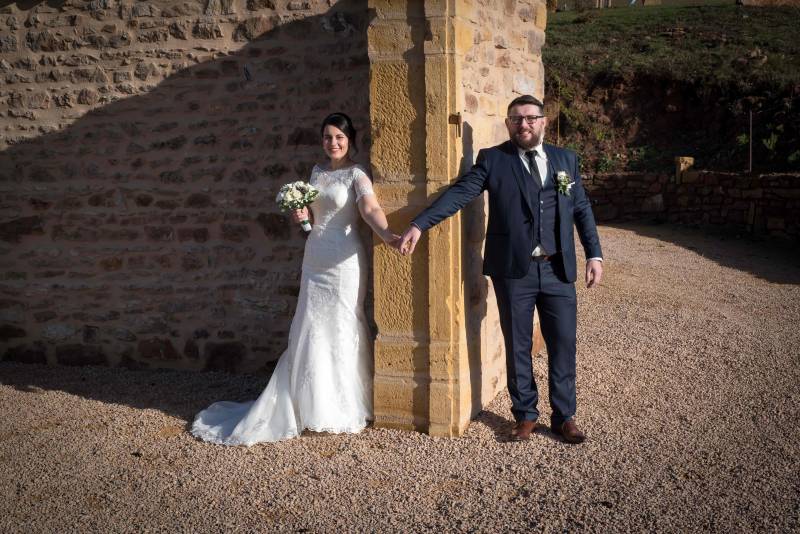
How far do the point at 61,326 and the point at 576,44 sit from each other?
733 inches

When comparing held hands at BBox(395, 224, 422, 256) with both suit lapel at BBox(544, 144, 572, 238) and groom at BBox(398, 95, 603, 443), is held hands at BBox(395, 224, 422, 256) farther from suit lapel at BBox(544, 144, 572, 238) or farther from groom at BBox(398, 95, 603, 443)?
suit lapel at BBox(544, 144, 572, 238)

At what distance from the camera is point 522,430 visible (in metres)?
4.24

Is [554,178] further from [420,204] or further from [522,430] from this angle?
[522,430]

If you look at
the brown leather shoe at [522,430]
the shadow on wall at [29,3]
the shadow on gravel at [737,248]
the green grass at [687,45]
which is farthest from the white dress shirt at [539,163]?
the green grass at [687,45]

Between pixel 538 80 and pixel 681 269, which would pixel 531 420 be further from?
pixel 681 269

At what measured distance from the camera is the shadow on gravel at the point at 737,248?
9.79 metres

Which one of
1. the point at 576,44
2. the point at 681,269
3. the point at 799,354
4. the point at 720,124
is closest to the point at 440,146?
the point at 799,354

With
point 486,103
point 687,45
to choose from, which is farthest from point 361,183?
point 687,45

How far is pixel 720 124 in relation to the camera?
55.5 ft

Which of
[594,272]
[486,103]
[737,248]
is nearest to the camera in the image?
[594,272]

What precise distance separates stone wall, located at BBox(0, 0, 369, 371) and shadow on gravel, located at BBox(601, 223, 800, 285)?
673cm

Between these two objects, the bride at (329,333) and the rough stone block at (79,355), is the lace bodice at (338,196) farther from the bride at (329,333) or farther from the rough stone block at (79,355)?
the rough stone block at (79,355)

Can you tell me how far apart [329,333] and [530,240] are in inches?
52.6

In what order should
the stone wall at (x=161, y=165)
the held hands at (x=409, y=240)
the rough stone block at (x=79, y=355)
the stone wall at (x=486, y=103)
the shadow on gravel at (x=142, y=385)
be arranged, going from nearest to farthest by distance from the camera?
the held hands at (x=409, y=240), the stone wall at (x=486, y=103), the shadow on gravel at (x=142, y=385), the stone wall at (x=161, y=165), the rough stone block at (x=79, y=355)
